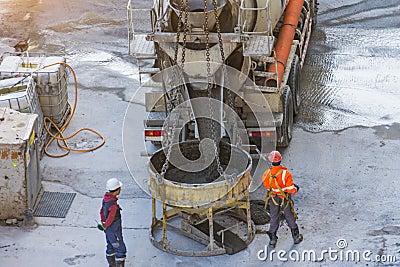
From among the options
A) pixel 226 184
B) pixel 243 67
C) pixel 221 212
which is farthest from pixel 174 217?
pixel 243 67

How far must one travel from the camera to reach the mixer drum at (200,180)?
9.06 meters

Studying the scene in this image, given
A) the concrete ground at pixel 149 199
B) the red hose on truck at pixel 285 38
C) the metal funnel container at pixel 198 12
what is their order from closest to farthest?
the concrete ground at pixel 149 199 → the metal funnel container at pixel 198 12 → the red hose on truck at pixel 285 38

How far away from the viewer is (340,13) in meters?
18.8

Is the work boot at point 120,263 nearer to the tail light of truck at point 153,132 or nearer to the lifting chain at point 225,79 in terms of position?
the lifting chain at point 225,79

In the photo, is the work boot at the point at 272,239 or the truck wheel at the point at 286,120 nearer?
the work boot at the point at 272,239

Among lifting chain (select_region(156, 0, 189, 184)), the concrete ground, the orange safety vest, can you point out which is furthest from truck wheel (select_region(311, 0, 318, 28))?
the orange safety vest

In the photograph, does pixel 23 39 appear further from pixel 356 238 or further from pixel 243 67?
pixel 356 238

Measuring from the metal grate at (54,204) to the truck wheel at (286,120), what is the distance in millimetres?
3273

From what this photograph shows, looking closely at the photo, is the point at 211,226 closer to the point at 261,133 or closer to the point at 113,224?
the point at 113,224

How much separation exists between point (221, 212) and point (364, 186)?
228 centimetres

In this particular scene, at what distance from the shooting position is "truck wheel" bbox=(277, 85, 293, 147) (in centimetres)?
1182

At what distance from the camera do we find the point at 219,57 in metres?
10.1

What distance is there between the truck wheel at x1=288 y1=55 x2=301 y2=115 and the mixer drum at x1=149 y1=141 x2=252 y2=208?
2918 mm

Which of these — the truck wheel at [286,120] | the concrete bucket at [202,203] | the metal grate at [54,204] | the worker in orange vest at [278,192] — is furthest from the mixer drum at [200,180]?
the truck wheel at [286,120]
